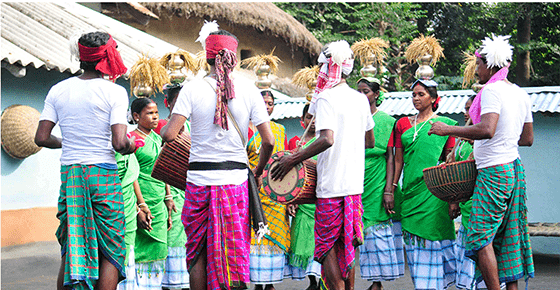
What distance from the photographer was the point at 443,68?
20.5m

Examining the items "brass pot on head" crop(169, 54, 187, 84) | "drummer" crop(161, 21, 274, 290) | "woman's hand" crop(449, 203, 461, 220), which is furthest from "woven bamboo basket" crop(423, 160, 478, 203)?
"brass pot on head" crop(169, 54, 187, 84)

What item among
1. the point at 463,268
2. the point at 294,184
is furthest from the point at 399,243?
the point at 294,184

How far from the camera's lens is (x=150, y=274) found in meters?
6.25

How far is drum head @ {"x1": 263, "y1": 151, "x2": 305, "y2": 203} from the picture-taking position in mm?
5199

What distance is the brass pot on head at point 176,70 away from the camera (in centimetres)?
682

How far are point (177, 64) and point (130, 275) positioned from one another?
2.25 meters

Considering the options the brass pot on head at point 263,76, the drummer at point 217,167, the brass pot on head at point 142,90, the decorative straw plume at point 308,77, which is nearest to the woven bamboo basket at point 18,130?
the brass pot on head at point 142,90

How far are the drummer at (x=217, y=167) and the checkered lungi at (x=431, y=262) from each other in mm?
2297

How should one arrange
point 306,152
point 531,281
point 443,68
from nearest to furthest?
1. point 306,152
2. point 531,281
3. point 443,68

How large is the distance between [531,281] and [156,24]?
487 inches

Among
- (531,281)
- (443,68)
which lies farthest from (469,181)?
(443,68)

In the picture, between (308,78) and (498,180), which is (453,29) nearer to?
(308,78)

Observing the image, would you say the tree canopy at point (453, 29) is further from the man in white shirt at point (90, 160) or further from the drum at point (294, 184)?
the man in white shirt at point (90, 160)

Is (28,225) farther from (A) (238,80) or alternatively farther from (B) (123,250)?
(A) (238,80)
